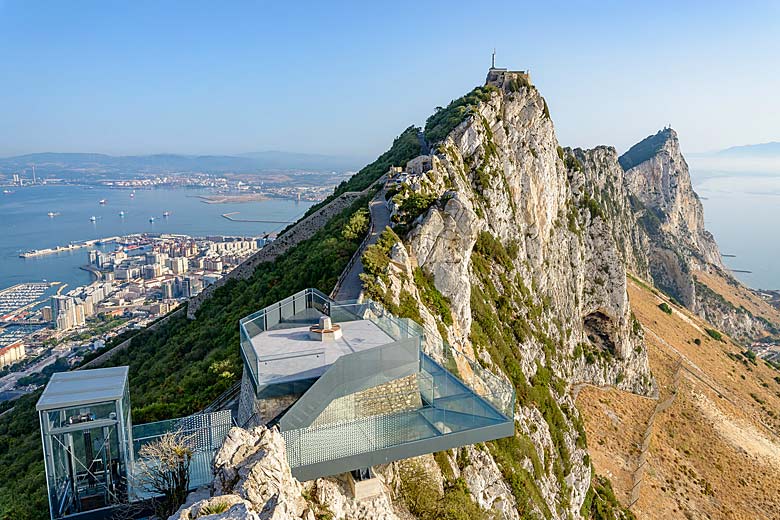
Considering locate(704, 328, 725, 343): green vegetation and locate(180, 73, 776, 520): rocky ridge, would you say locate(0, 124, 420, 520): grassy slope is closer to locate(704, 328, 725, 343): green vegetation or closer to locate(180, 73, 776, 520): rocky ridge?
locate(180, 73, 776, 520): rocky ridge

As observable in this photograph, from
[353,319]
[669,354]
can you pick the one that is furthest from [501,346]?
[669,354]

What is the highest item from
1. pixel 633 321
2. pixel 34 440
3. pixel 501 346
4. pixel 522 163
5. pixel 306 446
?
pixel 522 163

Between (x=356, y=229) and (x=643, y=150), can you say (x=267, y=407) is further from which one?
(x=643, y=150)

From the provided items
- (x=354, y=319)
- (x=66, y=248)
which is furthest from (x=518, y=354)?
(x=66, y=248)

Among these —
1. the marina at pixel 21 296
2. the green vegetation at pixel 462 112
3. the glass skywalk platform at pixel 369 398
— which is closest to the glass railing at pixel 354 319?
the glass skywalk platform at pixel 369 398

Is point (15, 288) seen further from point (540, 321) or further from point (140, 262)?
point (540, 321)
